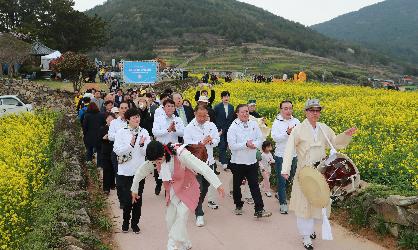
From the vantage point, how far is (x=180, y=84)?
3622 cm

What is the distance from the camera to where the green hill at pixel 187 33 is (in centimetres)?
10100

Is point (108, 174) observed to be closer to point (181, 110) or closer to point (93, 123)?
point (181, 110)

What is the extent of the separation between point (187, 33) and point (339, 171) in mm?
109494

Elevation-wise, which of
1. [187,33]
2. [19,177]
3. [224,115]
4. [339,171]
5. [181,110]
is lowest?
[19,177]

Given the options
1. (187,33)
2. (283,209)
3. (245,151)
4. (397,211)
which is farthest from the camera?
(187,33)

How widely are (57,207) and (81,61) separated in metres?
25.2

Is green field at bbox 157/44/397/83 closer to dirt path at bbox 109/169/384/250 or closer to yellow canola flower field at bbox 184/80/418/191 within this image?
yellow canola flower field at bbox 184/80/418/191

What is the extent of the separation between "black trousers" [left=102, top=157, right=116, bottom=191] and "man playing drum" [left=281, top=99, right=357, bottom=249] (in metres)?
4.56

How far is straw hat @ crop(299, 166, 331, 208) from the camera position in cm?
619

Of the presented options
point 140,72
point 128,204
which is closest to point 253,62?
point 140,72

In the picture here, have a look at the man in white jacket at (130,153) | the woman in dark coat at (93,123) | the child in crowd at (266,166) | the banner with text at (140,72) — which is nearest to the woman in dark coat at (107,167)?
the woman in dark coat at (93,123)

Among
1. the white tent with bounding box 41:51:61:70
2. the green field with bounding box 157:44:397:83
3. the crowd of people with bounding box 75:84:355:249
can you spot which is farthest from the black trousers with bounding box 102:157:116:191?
Result: the green field with bounding box 157:44:397:83

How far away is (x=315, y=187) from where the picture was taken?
6266mm

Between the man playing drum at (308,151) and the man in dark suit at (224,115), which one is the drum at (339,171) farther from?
the man in dark suit at (224,115)
